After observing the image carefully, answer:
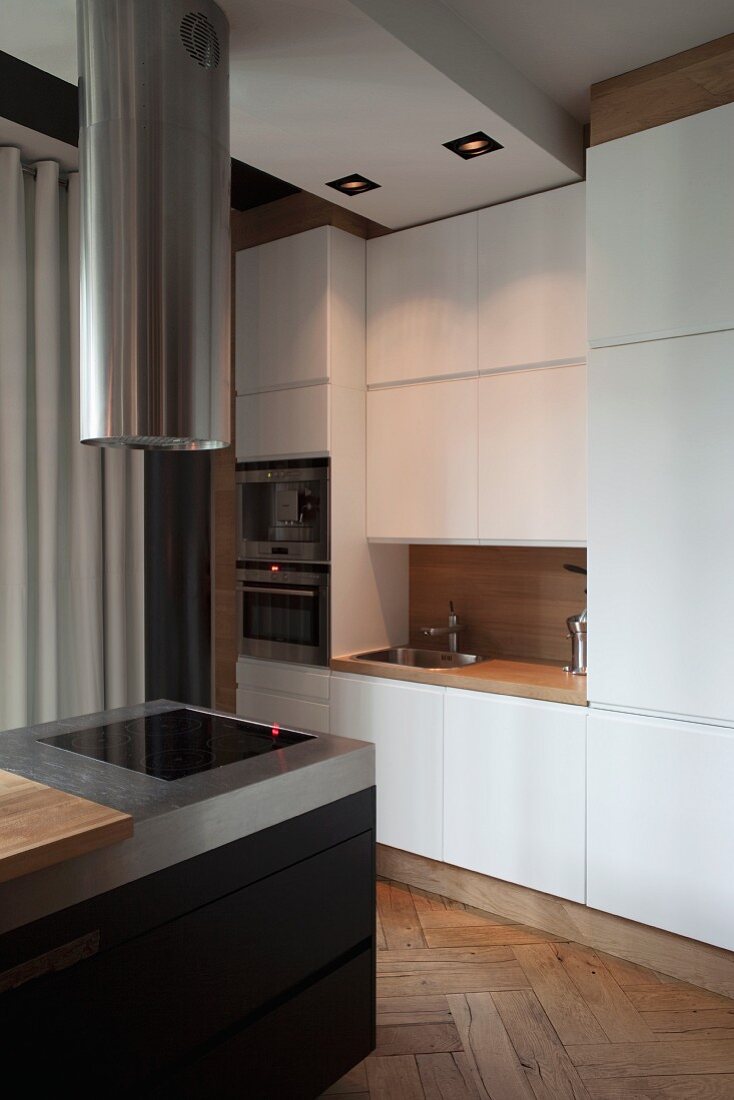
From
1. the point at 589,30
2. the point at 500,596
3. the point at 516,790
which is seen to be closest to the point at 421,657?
Result: the point at 500,596

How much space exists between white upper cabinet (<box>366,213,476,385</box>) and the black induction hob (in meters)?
1.66

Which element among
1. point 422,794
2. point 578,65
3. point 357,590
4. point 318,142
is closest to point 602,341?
point 578,65

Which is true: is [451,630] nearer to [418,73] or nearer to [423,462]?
[423,462]

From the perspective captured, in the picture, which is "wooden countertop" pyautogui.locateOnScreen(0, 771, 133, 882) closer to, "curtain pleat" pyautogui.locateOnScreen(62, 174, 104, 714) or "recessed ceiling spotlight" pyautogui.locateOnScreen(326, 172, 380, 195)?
Result: "curtain pleat" pyautogui.locateOnScreen(62, 174, 104, 714)

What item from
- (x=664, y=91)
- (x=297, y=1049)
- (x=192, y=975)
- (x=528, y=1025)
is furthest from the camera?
(x=664, y=91)

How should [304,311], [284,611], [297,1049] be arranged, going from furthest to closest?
[284,611] → [304,311] → [297,1049]

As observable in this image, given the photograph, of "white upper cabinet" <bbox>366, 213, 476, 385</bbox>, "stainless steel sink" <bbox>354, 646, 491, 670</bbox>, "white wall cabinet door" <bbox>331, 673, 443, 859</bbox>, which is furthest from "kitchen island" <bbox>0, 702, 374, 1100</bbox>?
"white upper cabinet" <bbox>366, 213, 476, 385</bbox>

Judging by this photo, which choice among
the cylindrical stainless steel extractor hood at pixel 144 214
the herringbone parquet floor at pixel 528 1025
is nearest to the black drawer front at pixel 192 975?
the herringbone parquet floor at pixel 528 1025

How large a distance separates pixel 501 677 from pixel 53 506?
1807mm

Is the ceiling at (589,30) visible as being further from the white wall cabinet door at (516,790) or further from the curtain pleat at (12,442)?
the white wall cabinet door at (516,790)

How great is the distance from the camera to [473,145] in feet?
8.51

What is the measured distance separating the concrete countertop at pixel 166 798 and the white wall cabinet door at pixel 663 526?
3.47 feet

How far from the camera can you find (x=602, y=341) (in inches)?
104

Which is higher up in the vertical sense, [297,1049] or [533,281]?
[533,281]
